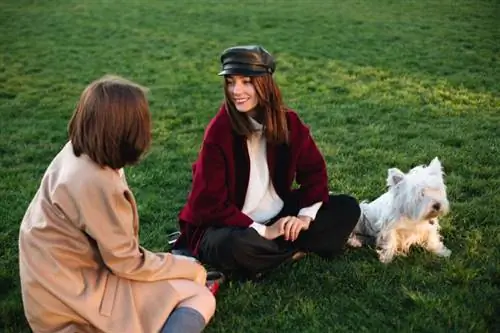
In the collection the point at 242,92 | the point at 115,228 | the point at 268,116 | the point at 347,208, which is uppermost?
the point at 242,92

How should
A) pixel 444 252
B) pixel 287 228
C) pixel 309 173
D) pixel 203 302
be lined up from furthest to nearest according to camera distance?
pixel 444 252, pixel 309 173, pixel 287 228, pixel 203 302

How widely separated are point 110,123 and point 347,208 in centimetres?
187

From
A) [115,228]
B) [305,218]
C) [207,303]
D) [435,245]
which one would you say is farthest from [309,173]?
[115,228]

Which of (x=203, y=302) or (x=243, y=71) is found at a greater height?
(x=243, y=71)

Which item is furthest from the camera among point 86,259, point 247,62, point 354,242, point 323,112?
point 323,112

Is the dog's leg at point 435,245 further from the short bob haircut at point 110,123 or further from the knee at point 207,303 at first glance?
the short bob haircut at point 110,123

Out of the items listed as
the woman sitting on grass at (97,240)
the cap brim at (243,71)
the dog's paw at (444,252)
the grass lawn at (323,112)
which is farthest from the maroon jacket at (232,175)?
the dog's paw at (444,252)

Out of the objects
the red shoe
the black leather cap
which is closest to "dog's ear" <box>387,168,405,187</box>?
the black leather cap

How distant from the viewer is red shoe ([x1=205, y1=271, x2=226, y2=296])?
3404 millimetres

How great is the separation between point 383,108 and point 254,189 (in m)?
3.99

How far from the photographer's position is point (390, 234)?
382 cm

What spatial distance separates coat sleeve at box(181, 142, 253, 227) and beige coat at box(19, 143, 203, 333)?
775mm

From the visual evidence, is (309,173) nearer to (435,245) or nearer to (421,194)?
(421,194)

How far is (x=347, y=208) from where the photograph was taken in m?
3.79
